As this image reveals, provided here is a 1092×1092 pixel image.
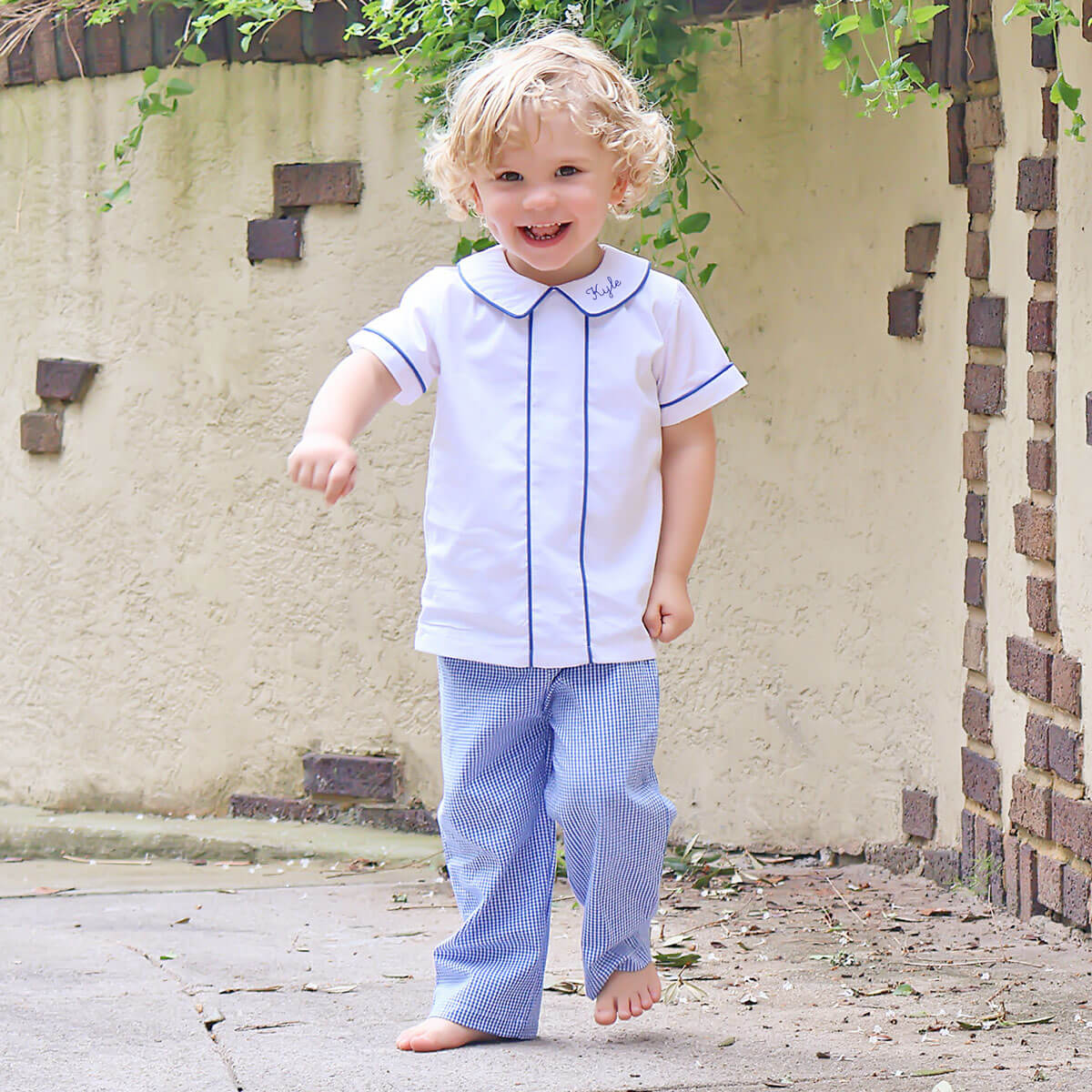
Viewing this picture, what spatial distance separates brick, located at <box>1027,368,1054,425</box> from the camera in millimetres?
3055

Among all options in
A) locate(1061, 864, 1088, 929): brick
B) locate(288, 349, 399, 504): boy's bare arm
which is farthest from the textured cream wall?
locate(288, 349, 399, 504): boy's bare arm

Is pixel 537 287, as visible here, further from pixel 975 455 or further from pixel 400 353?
pixel 975 455

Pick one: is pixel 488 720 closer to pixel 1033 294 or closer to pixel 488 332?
pixel 488 332

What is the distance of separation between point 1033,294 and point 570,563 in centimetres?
136

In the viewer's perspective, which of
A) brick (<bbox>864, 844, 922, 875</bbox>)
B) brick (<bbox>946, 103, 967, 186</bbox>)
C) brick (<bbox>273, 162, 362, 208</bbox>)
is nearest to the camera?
brick (<bbox>946, 103, 967, 186</bbox>)

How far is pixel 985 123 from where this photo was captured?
3.27 m

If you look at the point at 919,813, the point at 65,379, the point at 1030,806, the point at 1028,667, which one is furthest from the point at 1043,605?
the point at 65,379

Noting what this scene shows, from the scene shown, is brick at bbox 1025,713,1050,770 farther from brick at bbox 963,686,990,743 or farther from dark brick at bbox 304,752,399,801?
dark brick at bbox 304,752,399,801

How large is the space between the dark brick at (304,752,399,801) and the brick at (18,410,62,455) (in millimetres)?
1128

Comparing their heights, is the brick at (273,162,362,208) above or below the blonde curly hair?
above

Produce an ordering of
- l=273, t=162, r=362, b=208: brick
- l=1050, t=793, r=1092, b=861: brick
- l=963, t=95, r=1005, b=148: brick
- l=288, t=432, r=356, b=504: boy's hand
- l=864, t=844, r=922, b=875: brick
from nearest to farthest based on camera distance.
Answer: l=288, t=432, r=356, b=504: boy's hand → l=1050, t=793, r=1092, b=861: brick → l=963, t=95, r=1005, b=148: brick → l=864, t=844, r=922, b=875: brick → l=273, t=162, r=362, b=208: brick

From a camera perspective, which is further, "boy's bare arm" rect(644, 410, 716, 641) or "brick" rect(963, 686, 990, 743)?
"brick" rect(963, 686, 990, 743)

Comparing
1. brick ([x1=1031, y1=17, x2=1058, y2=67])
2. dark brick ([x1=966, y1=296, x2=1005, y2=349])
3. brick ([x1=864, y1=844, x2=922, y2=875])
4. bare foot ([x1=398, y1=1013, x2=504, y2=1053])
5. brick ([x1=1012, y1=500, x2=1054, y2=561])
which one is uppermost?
brick ([x1=1031, y1=17, x2=1058, y2=67])

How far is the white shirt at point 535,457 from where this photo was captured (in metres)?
2.26
